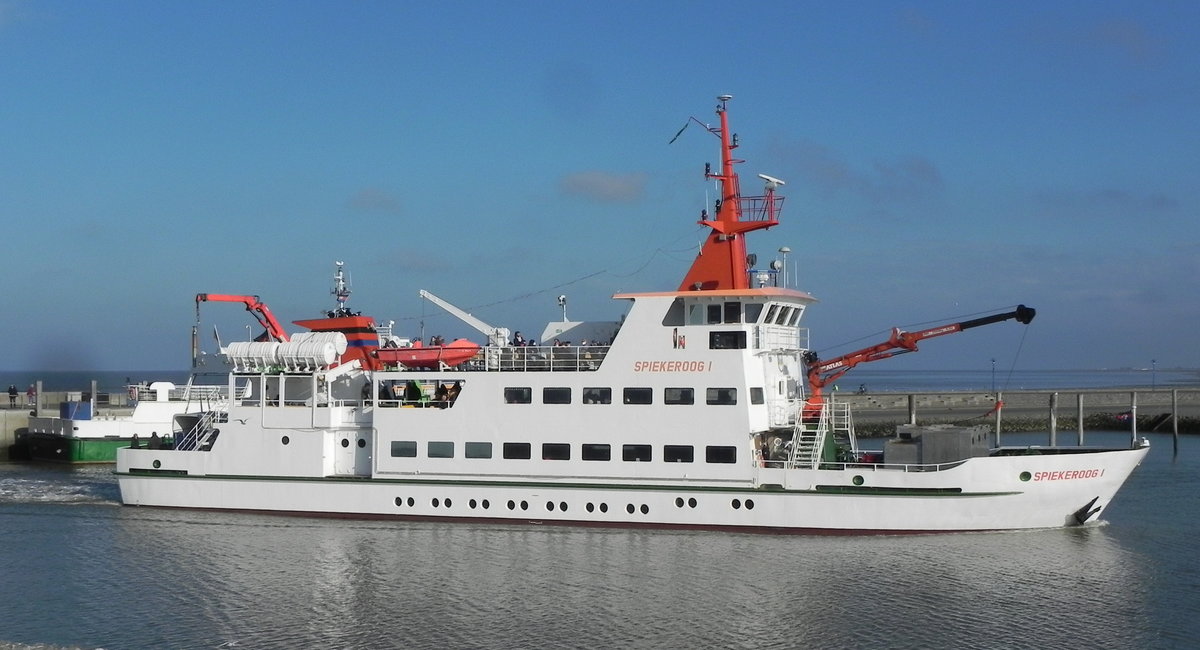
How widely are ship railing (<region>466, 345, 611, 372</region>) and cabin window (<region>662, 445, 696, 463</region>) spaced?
2.43m

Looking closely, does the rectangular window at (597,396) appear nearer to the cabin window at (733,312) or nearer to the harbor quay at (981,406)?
the cabin window at (733,312)

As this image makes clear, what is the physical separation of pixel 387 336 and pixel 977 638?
52.4ft

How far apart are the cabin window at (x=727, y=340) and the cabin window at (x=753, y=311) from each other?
518mm

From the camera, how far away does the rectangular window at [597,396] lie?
75.5ft

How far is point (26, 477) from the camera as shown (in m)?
34.4

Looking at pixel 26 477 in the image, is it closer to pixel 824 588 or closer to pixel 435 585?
pixel 435 585

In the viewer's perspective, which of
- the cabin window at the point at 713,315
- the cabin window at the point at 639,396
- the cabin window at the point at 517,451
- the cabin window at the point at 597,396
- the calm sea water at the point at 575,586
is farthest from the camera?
the cabin window at the point at 517,451

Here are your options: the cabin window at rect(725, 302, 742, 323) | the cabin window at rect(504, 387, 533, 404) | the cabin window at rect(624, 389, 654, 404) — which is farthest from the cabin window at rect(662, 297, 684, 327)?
the cabin window at rect(504, 387, 533, 404)

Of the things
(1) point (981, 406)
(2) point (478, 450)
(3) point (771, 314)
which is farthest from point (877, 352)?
(1) point (981, 406)

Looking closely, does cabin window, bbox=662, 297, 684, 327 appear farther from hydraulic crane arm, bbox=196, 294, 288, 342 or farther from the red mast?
Result: hydraulic crane arm, bbox=196, 294, 288, 342

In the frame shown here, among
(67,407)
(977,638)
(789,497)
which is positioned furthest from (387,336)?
(67,407)

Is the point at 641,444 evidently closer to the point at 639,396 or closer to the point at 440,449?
the point at 639,396

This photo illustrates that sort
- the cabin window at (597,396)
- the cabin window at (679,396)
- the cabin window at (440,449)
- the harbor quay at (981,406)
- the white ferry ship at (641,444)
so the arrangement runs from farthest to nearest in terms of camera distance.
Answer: the harbor quay at (981,406) < the cabin window at (440,449) < the cabin window at (597,396) < the cabin window at (679,396) < the white ferry ship at (641,444)

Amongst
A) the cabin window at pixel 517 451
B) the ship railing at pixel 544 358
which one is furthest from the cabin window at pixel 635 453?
the cabin window at pixel 517 451
